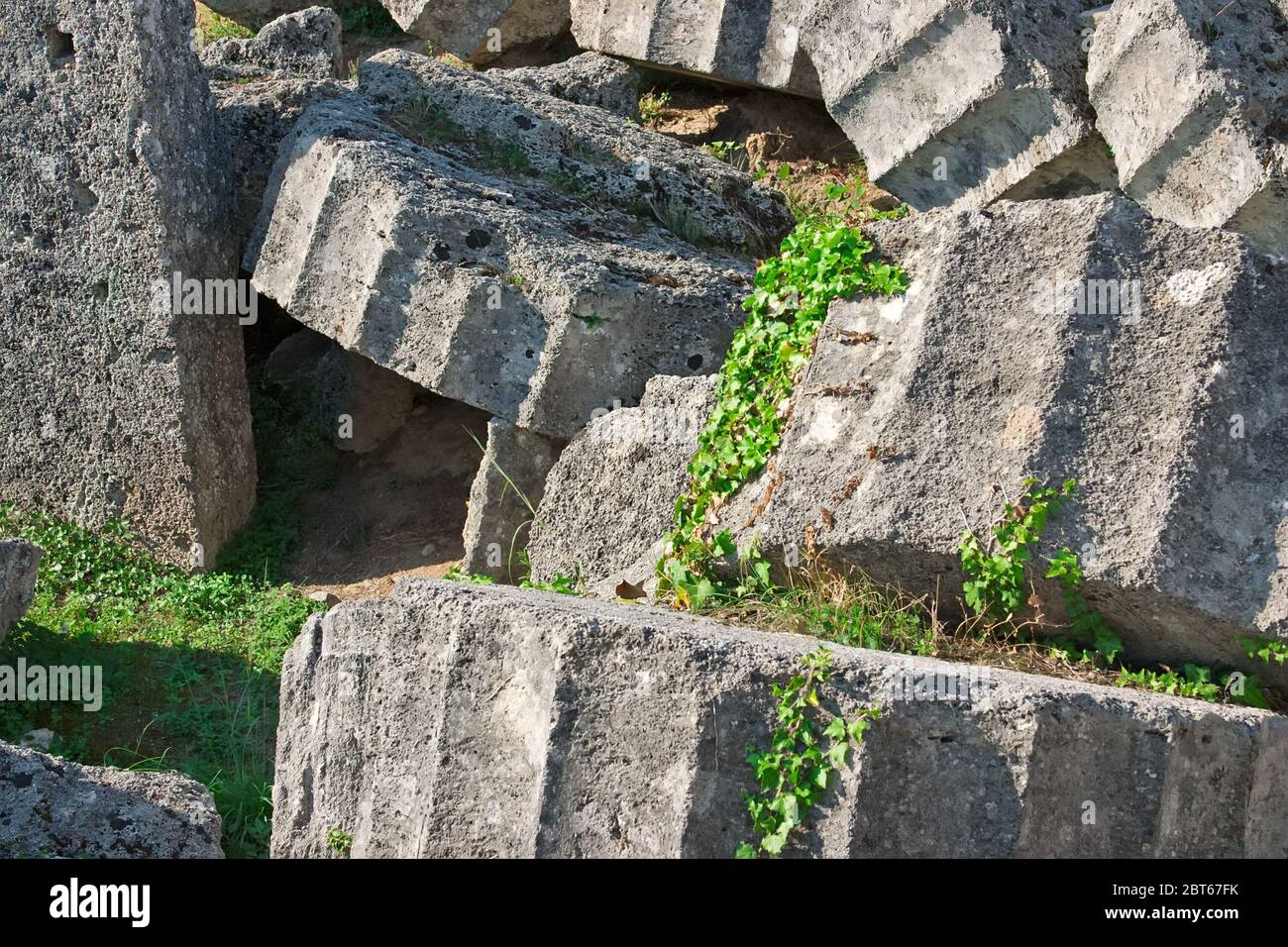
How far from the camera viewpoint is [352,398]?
695cm

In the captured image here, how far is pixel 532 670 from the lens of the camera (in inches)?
140

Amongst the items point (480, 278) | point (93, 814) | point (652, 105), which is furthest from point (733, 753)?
point (652, 105)

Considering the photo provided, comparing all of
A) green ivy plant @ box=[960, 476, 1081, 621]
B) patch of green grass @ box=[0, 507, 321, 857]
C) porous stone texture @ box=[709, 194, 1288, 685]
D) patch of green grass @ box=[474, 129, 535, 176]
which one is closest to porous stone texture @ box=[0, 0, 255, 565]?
patch of green grass @ box=[0, 507, 321, 857]

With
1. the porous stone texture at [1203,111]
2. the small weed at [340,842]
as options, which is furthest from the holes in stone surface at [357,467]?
the porous stone texture at [1203,111]

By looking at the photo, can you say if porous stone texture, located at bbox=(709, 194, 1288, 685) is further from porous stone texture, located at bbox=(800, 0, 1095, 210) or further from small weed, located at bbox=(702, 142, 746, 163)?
small weed, located at bbox=(702, 142, 746, 163)

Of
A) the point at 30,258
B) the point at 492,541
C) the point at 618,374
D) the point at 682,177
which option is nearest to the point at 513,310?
the point at 618,374

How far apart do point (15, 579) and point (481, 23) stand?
4.95 meters

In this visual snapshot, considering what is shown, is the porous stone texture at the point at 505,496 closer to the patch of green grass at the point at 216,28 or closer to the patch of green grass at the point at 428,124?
the patch of green grass at the point at 428,124

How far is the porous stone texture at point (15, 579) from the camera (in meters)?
5.28

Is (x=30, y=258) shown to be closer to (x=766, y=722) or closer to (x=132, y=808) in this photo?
(x=132, y=808)

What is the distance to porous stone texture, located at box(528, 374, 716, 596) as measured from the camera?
16.8ft

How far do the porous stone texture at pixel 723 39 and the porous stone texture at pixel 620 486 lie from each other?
301cm

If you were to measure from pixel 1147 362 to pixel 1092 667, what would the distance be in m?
0.83

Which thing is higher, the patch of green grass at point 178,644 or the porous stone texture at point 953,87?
the porous stone texture at point 953,87
